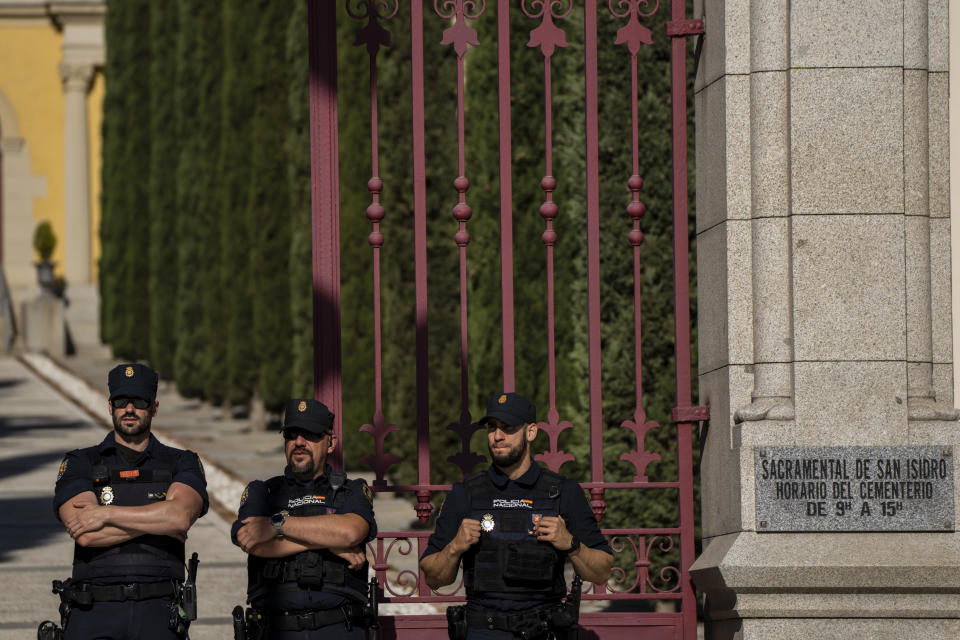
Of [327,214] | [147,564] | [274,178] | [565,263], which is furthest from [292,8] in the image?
[147,564]

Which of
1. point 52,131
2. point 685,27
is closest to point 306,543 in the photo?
point 685,27

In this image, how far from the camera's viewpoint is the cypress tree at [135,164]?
2714 cm

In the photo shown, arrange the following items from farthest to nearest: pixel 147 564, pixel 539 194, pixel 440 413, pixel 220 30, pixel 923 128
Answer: pixel 220 30, pixel 440 413, pixel 539 194, pixel 923 128, pixel 147 564

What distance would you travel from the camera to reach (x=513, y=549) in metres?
6.20

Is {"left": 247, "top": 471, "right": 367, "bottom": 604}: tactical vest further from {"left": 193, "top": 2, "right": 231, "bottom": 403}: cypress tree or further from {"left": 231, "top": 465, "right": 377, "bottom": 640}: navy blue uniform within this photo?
{"left": 193, "top": 2, "right": 231, "bottom": 403}: cypress tree

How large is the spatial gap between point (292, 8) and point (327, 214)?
12897 mm

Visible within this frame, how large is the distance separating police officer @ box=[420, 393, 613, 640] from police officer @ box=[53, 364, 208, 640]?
983mm

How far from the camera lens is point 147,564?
644 centimetres

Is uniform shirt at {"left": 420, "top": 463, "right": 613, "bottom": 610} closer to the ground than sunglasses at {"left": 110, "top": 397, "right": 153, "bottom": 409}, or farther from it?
closer to the ground

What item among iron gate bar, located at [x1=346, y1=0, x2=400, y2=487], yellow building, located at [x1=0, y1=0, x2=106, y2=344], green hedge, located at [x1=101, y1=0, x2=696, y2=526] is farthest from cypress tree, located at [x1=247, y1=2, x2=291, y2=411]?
iron gate bar, located at [x1=346, y1=0, x2=400, y2=487]

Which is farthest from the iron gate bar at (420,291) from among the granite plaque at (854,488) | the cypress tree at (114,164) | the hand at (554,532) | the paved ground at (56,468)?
the cypress tree at (114,164)

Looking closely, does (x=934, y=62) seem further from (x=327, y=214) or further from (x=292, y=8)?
(x=292, y=8)

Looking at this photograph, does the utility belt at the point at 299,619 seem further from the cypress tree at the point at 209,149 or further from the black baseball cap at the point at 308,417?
the cypress tree at the point at 209,149

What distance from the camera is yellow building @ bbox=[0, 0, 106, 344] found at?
30484 millimetres
